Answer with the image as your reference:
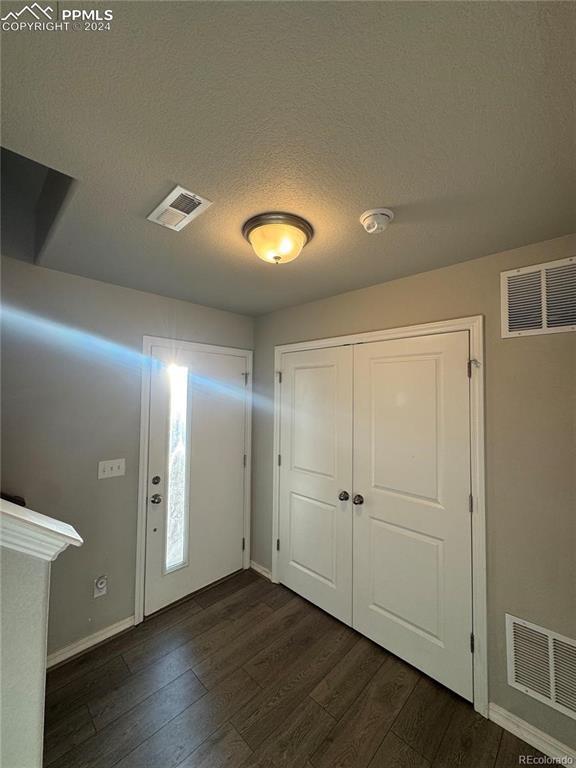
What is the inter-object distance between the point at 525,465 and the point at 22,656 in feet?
6.90

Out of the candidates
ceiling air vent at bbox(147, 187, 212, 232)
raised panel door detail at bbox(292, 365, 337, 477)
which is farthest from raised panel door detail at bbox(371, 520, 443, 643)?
ceiling air vent at bbox(147, 187, 212, 232)

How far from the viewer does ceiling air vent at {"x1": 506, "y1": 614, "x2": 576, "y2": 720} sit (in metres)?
1.37

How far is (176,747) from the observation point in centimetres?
141

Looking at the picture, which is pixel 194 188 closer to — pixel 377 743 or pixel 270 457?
pixel 270 457

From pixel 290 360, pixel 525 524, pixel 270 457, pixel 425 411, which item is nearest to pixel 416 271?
pixel 425 411

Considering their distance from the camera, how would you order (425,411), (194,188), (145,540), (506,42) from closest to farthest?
(506,42)
(194,188)
(425,411)
(145,540)

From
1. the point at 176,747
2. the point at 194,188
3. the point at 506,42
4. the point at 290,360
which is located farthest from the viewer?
the point at 290,360

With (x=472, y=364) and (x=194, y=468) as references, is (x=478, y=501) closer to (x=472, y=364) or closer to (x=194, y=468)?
(x=472, y=364)

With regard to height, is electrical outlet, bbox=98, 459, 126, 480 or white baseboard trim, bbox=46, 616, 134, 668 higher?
electrical outlet, bbox=98, 459, 126, 480

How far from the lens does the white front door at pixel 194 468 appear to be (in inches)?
91.7

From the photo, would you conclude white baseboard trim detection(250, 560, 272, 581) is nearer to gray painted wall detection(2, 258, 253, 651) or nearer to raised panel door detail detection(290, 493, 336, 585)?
raised panel door detail detection(290, 493, 336, 585)

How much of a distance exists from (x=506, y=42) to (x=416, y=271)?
1.28 metres

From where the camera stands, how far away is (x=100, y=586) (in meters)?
2.04

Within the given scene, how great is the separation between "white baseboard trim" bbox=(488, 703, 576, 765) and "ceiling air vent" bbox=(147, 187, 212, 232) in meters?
2.84
